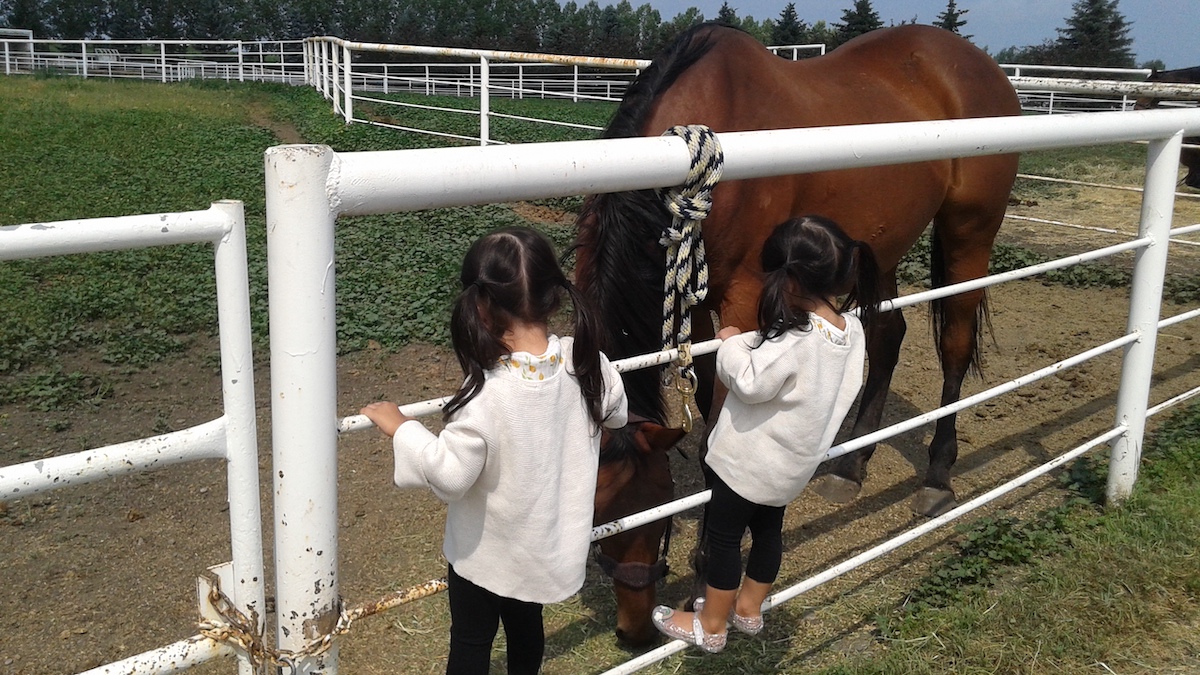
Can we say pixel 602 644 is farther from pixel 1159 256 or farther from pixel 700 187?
pixel 1159 256

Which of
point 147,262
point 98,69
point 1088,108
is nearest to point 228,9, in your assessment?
point 98,69

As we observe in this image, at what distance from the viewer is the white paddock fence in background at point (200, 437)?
1.07m

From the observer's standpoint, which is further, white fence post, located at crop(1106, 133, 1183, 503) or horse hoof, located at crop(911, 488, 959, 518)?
horse hoof, located at crop(911, 488, 959, 518)

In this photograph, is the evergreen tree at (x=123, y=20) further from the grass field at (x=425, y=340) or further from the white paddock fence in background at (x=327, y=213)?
the white paddock fence in background at (x=327, y=213)

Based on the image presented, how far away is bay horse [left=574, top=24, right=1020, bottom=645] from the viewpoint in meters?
2.42

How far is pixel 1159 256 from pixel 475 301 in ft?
8.14

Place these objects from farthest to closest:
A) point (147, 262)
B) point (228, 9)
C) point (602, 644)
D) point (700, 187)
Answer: point (228, 9) → point (147, 262) → point (602, 644) → point (700, 187)

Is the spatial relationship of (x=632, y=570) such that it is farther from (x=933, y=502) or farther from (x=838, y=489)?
(x=933, y=502)

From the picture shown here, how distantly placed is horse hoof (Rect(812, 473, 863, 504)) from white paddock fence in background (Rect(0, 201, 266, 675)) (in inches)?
109

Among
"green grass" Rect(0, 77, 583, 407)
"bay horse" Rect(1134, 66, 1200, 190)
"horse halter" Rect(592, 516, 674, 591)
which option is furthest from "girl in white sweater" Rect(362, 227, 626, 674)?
"bay horse" Rect(1134, 66, 1200, 190)

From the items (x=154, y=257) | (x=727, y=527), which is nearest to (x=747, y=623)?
(x=727, y=527)

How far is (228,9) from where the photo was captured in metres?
66.0

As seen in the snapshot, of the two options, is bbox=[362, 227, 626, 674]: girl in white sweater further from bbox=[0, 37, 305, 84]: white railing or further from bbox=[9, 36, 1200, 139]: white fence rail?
bbox=[0, 37, 305, 84]: white railing

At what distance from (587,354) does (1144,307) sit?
2.32 meters
